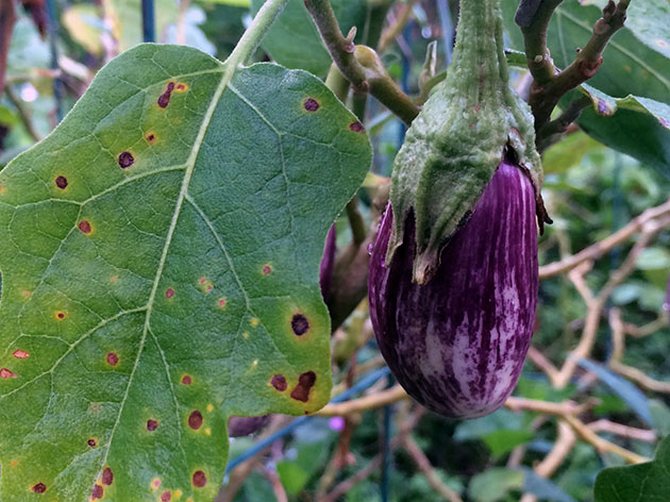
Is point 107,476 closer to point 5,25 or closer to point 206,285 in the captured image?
point 206,285

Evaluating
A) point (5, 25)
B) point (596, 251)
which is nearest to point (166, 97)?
point (5, 25)

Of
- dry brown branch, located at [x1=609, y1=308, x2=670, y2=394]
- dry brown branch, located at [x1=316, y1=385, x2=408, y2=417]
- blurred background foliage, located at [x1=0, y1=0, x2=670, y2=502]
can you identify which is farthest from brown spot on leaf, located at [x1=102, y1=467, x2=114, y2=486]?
dry brown branch, located at [x1=609, y1=308, x2=670, y2=394]

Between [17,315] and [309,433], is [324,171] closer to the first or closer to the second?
[17,315]

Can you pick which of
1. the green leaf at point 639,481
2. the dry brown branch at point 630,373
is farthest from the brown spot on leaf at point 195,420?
the dry brown branch at point 630,373

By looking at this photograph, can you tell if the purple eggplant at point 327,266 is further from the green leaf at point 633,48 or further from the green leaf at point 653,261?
the green leaf at point 653,261

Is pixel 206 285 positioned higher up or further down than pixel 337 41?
further down

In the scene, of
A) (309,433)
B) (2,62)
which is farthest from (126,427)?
(309,433)

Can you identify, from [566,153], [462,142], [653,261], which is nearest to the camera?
Result: [462,142]
